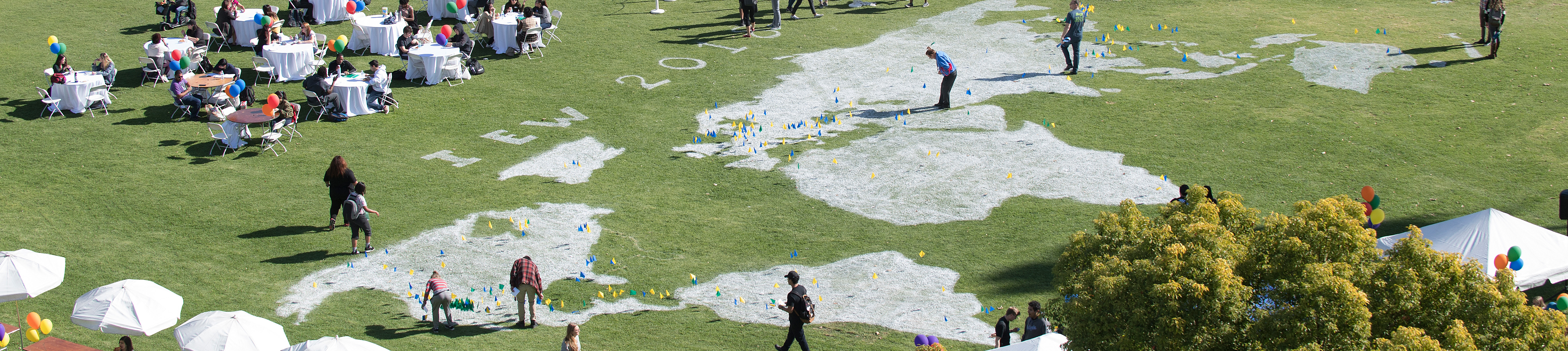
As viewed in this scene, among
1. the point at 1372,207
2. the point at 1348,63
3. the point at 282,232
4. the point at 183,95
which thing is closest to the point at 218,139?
the point at 183,95

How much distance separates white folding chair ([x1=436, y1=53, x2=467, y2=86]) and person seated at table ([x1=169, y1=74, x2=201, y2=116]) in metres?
4.23

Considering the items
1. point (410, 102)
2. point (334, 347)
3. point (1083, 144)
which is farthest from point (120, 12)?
point (1083, 144)

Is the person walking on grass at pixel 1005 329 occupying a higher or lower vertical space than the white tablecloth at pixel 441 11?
lower

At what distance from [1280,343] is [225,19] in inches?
883

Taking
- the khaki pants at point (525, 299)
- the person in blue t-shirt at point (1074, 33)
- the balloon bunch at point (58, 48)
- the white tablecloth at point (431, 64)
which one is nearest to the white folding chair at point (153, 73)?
the balloon bunch at point (58, 48)

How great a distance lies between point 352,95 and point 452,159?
10.4 feet

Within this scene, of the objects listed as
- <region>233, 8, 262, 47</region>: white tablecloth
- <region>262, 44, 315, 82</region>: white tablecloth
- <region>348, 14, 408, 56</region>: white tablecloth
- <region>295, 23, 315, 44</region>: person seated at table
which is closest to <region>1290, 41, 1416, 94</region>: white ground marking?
<region>348, 14, 408, 56</region>: white tablecloth

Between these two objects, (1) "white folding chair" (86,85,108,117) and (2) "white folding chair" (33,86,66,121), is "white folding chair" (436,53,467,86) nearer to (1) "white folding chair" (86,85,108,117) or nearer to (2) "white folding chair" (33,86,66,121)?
(1) "white folding chair" (86,85,108,117)

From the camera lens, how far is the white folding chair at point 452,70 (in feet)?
67.2

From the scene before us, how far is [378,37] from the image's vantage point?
22312 millimetres

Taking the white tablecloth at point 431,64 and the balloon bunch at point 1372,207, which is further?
the white tablecloth at point 431,64

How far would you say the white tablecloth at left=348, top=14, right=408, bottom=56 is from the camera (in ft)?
72.9

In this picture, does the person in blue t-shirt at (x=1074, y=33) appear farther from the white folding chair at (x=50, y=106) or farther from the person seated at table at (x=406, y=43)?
the white folding chair at (x=50, y=106)

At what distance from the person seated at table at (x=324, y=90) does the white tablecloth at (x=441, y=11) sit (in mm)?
6561
